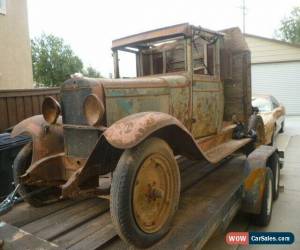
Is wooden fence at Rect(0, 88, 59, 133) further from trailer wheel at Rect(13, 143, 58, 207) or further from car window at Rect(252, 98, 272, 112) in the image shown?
car window at Rect(252, 98, 272, 112)

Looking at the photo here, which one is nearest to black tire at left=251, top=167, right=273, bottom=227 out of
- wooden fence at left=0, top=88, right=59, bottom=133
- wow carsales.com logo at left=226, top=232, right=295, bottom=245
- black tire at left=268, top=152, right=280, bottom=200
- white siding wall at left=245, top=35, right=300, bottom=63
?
wow carsales.com logo at left=226, top=232, right=295, bottom=245

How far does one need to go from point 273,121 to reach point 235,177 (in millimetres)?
4950

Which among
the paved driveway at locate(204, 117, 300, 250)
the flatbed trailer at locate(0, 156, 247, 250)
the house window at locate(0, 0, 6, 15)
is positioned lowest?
the paved driveway at locate(204, 117, 300, 250)

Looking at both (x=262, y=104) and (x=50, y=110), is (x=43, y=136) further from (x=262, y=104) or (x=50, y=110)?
(x=262, y=104)

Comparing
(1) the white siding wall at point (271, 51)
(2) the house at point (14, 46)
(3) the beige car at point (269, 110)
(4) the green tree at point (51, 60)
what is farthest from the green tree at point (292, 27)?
(2) the house at point (14, 46)

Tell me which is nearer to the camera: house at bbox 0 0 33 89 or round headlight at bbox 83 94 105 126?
round headlight at bbox 83 94 105 126

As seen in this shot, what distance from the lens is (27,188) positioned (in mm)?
3223

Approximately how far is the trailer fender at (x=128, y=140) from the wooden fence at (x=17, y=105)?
10.9 ft

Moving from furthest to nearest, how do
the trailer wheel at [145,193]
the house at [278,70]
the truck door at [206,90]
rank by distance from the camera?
the house at [278,70] → the truck door at [206,90] → the trailer wheel at [145,193]

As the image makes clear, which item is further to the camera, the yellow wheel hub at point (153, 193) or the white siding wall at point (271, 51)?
the white siding wall at point (271, 51)

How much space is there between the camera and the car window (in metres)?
9.57

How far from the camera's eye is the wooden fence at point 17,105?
17.8ft

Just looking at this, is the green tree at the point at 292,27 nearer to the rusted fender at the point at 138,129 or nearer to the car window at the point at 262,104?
the car window at the point at 262,104

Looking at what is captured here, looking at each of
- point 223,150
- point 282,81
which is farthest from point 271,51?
point 223,150
